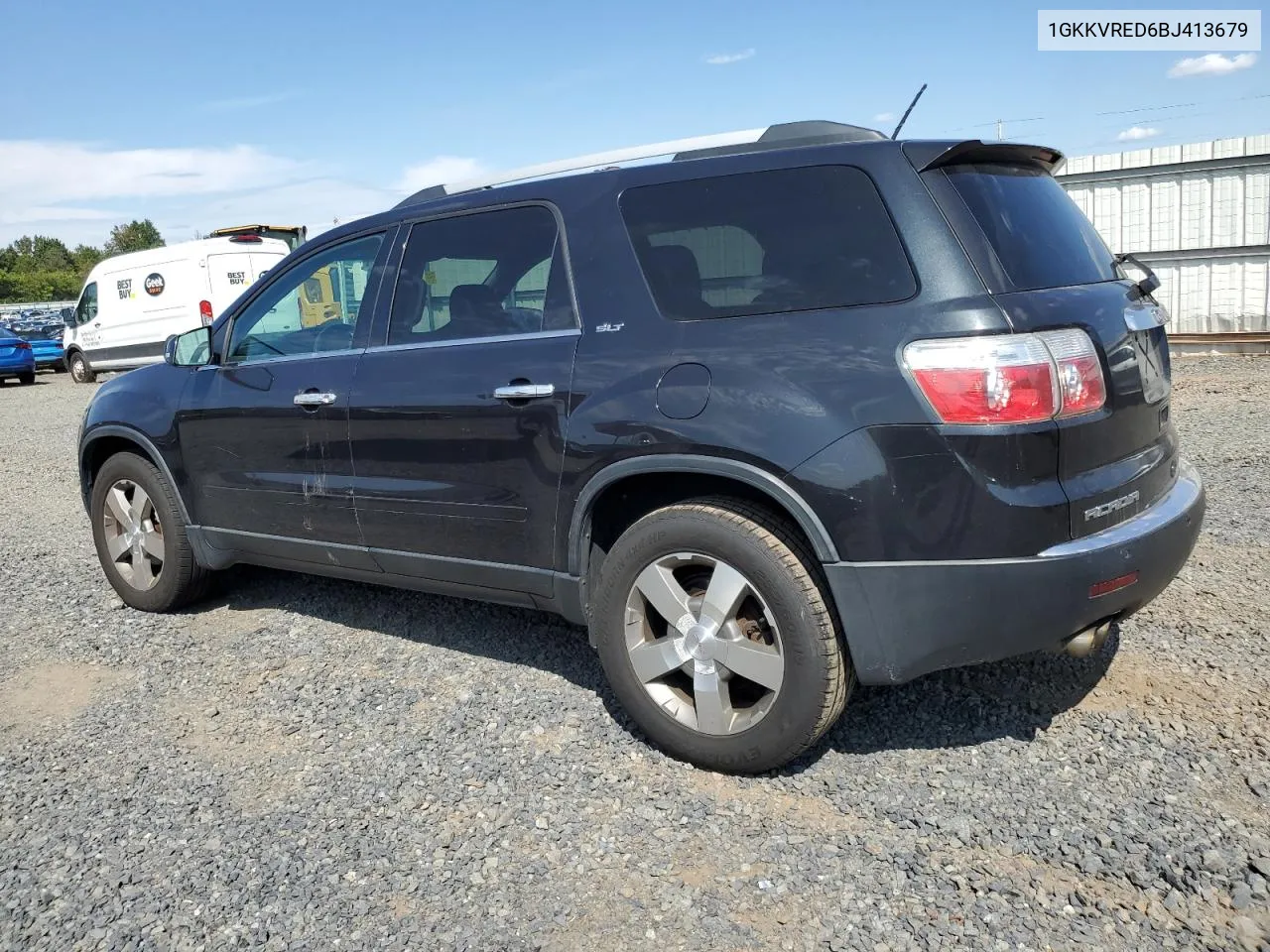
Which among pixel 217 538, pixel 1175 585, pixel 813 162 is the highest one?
pixel 813 162

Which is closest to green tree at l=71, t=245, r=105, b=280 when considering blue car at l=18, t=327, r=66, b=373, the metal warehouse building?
blue car at l=18, t=327, r=66, b=373

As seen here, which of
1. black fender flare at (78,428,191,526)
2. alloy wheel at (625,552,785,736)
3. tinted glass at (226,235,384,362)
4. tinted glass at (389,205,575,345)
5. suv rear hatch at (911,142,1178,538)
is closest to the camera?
suv rear hatch at (911,142,1178,538)

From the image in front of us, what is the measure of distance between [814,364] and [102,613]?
4148 millimetres

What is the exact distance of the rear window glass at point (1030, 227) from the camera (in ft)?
9.73

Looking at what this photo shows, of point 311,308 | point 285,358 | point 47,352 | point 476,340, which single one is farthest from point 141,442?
point 47,352

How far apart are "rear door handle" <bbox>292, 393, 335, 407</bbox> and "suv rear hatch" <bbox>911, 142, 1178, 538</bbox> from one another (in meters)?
2.42

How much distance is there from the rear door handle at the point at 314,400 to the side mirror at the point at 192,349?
803mm

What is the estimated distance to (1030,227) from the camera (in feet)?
10.2

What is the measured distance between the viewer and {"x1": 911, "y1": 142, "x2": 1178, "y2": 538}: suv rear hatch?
9.28 ft

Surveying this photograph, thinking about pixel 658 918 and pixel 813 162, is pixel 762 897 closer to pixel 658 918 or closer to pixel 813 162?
pixel 658 918

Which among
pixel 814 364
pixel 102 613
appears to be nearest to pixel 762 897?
pixel 814 364

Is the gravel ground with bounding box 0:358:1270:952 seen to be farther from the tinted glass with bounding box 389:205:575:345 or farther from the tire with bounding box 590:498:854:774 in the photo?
the tinted glass with bounding box 389:205:575:345

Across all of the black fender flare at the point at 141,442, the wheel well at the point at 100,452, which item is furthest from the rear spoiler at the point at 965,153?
the wheel well at the point at 100,452

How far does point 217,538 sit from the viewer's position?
4812 mm
